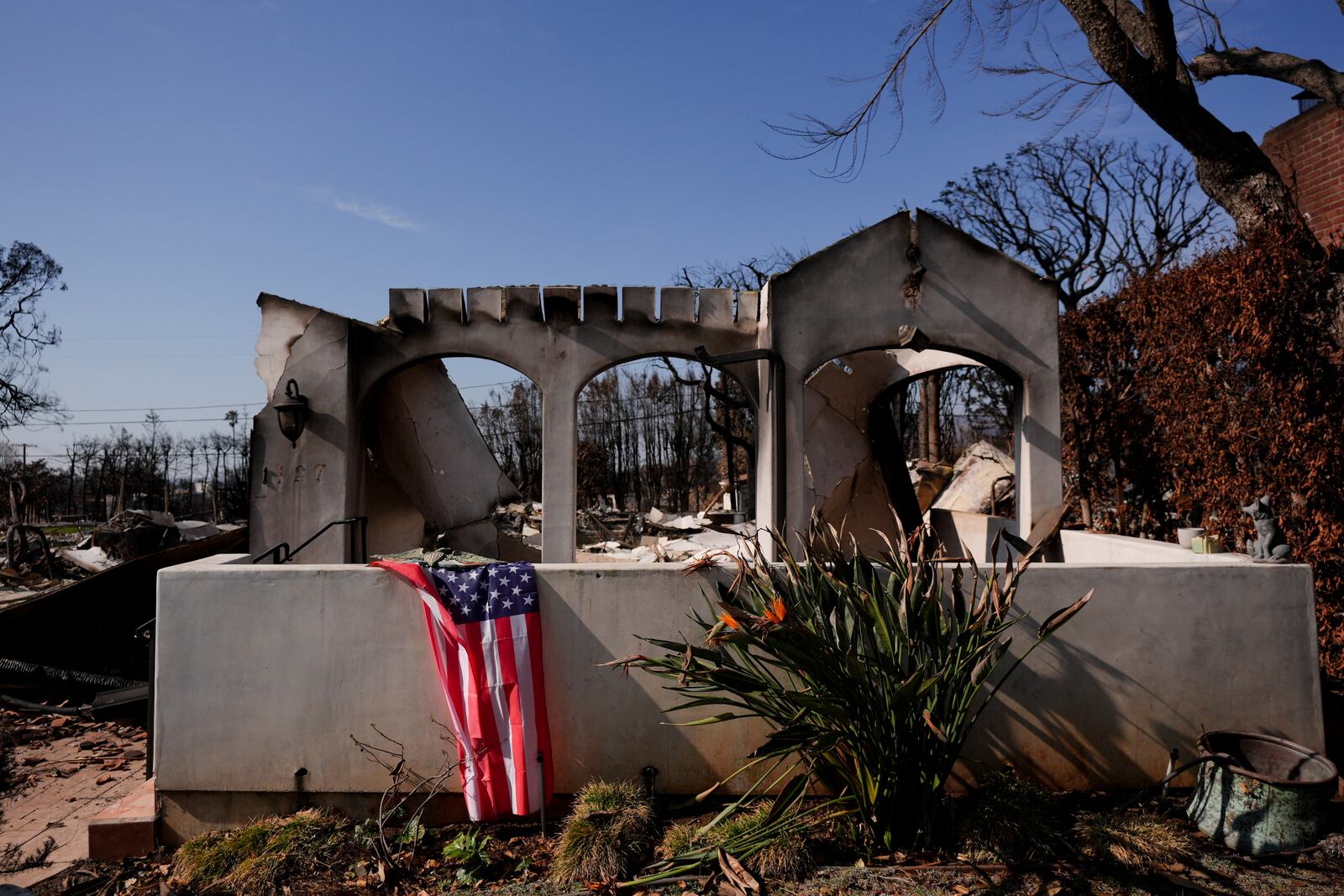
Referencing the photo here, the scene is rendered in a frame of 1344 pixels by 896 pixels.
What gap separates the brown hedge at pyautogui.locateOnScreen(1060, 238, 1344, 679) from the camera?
6539 mm

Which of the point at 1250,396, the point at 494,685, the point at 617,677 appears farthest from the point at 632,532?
the point at 494,685

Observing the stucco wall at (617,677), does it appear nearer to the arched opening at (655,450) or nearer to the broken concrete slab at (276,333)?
the broken concrete slab at (276,333)

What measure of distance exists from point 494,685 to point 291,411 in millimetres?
4654

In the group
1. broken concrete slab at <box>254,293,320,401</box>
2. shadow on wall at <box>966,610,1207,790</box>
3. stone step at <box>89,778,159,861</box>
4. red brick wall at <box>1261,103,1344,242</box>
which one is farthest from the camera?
red brick wall at <box>1261,103,1344,242</box>

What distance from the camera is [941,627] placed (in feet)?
13.0

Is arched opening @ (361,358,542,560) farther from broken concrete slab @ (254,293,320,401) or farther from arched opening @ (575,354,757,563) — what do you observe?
arched opening @ (575,354,757,563)

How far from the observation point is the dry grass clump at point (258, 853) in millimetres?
4074

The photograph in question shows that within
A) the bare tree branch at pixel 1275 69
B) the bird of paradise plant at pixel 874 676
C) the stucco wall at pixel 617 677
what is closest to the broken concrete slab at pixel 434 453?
the stucco wall at pixel 617 677

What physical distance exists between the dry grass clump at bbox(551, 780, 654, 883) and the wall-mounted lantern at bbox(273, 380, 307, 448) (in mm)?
5218

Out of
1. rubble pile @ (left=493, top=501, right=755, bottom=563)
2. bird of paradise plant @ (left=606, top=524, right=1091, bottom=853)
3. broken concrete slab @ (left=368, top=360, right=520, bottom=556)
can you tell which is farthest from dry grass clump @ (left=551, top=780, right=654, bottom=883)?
rubble pile @ (left=493, top=501, right=755, bottom=563)

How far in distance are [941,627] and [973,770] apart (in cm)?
126

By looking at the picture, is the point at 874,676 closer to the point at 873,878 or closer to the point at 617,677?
the point at 873,878

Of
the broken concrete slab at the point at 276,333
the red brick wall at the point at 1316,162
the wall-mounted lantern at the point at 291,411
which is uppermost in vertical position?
the red brick wall at the point at 1316,162

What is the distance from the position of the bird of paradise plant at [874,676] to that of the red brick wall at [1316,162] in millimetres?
9282
